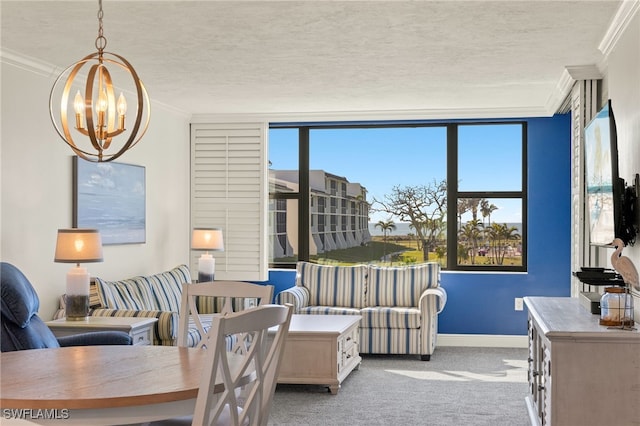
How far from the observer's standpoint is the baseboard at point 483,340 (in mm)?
7598

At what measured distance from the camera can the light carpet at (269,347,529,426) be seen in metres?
4.81

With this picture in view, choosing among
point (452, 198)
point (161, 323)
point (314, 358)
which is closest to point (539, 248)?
point (452, 198)

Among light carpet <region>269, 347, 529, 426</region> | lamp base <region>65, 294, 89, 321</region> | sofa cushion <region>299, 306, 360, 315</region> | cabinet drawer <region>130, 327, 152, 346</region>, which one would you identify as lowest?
light carpet <region>269, 347, 529, 426</region>

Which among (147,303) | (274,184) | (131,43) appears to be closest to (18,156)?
(131,43)

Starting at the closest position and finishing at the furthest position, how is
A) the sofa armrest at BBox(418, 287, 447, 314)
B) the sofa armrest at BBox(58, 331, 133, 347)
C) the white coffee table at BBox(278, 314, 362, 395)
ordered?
1. the sofa armrest at BBox(58, 331, 133, 347)
2. the white coffee table at BBox(278, 314, 362, 395)
3. the sofa armrest at BBox(418, 287, 447, 314)

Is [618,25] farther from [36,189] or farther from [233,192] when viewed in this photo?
[233,192]

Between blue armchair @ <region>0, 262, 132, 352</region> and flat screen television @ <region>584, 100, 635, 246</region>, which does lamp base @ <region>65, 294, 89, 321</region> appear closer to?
blue armchair @ <region>0, 262, 132, 352</region>

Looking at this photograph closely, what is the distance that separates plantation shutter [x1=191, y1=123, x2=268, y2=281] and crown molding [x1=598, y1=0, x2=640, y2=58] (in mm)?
3987

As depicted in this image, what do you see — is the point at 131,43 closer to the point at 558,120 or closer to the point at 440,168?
the point at 440,168

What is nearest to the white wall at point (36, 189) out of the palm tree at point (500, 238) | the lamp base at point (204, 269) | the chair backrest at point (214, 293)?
the lamp base at point (204, 269)

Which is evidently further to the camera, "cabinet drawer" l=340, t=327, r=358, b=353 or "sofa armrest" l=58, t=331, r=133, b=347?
"cabinet drawer" l=340, t=327, r=358, b=353

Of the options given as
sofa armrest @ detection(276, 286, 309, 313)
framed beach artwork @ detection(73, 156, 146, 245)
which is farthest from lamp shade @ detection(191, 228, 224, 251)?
sofa armrest @ detection(276, 286, 309, 313)

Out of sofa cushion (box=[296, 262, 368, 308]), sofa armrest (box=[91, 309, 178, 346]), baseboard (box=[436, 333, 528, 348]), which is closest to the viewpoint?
sofa armrest (box=[91, 309, 178, 346])

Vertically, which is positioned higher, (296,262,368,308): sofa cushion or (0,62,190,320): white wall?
(0,62,190,320): white wall
